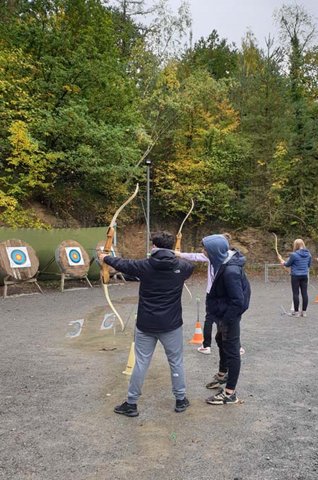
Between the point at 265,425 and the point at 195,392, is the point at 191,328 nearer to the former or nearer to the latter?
the point at 195,392

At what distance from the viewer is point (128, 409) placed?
360 cm

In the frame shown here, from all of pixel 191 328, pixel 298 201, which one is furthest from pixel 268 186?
pixel 191 328

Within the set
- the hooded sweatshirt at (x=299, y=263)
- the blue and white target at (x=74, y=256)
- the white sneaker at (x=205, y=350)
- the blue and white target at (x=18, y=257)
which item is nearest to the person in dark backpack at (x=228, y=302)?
the white sneaker at (x=205, y=350)

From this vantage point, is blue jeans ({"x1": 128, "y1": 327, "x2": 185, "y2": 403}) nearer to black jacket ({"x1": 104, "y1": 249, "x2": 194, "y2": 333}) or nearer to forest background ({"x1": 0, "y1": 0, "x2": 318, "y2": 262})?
black jacket ({"x1": 104, "y1": 249, "x2": 194, "y2": 333})

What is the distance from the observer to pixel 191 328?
719 cm

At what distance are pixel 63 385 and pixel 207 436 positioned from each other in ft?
5.73

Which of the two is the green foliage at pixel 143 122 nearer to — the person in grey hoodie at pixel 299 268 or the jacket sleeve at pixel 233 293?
the person in grey hoodie at pixel 299 268

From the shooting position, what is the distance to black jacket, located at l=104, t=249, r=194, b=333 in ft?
11.8

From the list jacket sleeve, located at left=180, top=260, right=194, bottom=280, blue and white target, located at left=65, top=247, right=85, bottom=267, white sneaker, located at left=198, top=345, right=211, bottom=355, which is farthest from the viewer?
blue and white target, located at left=65, top=247, right=85, bottom=267

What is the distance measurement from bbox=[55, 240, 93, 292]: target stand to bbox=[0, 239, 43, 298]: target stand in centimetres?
68

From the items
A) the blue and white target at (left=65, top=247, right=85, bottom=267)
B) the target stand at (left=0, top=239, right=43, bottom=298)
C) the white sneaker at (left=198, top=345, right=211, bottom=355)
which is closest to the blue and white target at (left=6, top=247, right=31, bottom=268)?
the target stand at (left=0, top=239, right=43, bottom=298)

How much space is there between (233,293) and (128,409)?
1305 mm

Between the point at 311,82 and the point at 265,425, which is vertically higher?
the point at 311,82

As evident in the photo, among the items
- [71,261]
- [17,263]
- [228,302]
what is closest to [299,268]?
[228,302]
